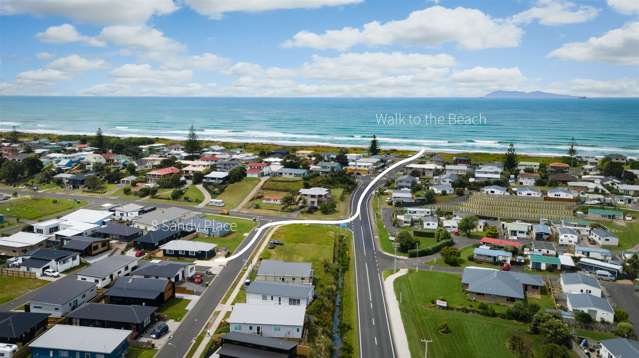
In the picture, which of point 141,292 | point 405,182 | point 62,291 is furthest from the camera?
point 405,182

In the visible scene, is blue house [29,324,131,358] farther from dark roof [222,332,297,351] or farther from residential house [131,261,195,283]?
residential house [131,261,195,283]

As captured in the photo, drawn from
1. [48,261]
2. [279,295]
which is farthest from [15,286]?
[279,295]

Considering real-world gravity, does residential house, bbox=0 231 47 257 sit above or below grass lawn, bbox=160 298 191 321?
above

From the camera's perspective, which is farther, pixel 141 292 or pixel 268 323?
pixel 141 292

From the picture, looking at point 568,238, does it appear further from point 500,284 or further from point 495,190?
point 495,190

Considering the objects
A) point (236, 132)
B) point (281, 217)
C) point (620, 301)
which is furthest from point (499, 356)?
point (236, 132)

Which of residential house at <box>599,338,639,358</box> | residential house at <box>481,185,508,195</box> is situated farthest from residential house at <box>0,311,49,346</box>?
residential house at <box>481,185,508,195</box>
